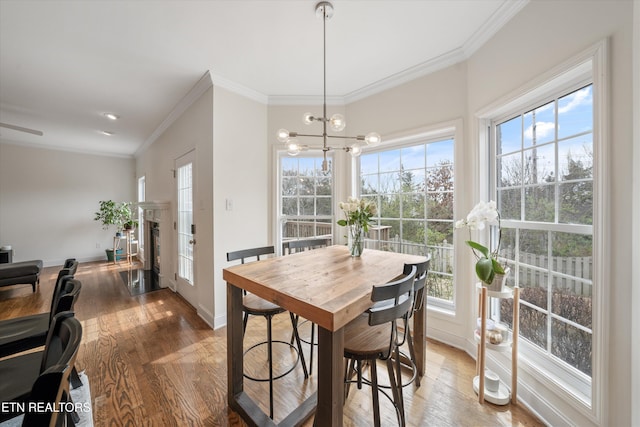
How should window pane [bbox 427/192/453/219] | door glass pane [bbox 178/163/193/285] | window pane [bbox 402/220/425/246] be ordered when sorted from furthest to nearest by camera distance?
door glass pane [bbox 178/163/193/285] < window pane [bbox 402/220/425/246] < window pane [bbox 427/192/453/219]

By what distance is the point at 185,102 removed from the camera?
3260 mm

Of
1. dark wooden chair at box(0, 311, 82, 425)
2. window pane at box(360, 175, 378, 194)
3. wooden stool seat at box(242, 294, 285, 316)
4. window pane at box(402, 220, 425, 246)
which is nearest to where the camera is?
dark wooden chair at box(0, 311, 82, 425)

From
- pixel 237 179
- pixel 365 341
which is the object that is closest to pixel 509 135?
pixel 365 341

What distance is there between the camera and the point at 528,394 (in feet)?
5.36

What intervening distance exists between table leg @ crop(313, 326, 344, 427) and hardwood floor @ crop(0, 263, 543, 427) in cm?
58

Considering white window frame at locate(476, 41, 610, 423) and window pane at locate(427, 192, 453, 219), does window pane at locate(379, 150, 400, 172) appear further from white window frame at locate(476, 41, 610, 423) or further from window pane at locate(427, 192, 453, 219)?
white window frame at locate(476, 41, 610, 423)

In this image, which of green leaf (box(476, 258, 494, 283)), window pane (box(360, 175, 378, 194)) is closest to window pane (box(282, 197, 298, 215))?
window pane (box(360, 175, 378, 194))

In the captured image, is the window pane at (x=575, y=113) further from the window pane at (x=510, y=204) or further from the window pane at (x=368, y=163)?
the window pane at (x=368, y=163)

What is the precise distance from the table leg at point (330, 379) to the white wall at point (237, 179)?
1.97m

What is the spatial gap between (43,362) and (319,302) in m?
1.25

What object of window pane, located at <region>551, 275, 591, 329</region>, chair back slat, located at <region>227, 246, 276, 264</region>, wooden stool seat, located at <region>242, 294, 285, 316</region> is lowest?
wooden stool seat, located at <region>242, 294, 285, 316</region>

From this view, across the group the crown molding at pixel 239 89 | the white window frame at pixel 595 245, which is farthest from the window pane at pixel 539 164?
the crown molding at pixel 239 89

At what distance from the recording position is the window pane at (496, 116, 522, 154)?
188 cm

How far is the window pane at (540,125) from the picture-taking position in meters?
1.62
